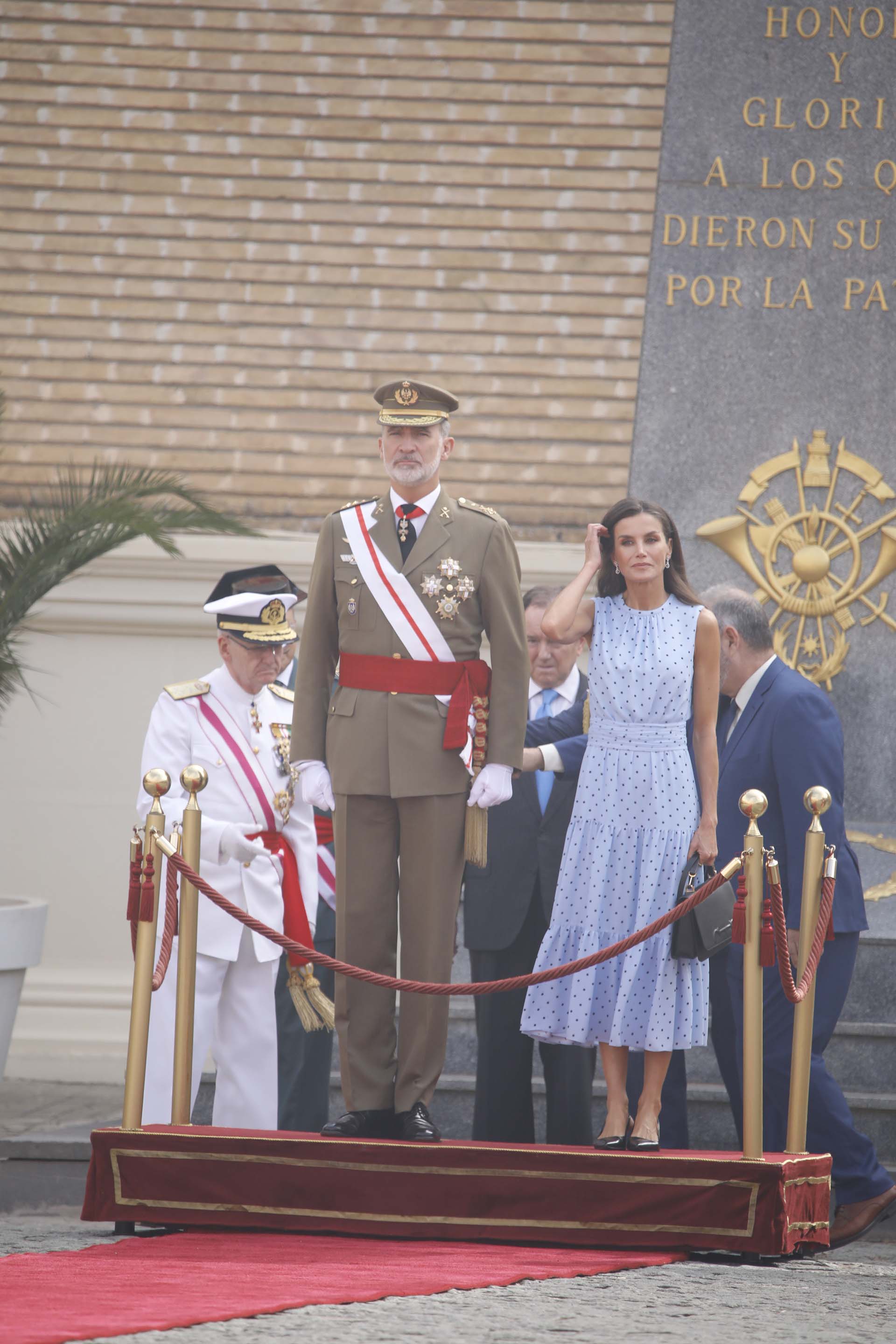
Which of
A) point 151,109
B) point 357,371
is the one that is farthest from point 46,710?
point 151,109

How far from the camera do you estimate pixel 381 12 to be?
777 cm

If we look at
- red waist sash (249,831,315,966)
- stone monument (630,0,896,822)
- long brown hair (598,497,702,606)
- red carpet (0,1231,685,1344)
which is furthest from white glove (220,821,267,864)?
stone monument (630,0,896,822)

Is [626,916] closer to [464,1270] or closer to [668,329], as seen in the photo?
[464,1270]

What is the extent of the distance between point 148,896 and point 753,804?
1.35 meters

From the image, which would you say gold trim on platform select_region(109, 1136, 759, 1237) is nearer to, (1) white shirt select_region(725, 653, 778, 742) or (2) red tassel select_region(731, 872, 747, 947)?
(2) red tassel select_region(731, 872, 747, 947)

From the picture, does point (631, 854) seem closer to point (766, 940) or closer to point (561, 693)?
point (766, 940)

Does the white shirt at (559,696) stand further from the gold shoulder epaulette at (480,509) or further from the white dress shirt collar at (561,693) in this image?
the gold shoulder epaulette at (480,509)

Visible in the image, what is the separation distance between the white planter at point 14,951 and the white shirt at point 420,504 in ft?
7.98

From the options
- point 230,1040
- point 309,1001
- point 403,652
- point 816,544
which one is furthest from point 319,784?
point 816,544

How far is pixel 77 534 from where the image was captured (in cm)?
598

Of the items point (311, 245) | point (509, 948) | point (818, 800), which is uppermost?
point (311, 245)

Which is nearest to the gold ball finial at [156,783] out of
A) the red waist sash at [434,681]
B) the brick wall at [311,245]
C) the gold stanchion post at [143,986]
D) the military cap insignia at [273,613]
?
the gold stanchion post at [143,986]

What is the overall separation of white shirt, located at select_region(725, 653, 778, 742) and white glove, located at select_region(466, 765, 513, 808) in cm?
93

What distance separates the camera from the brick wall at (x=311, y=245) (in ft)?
25.1
